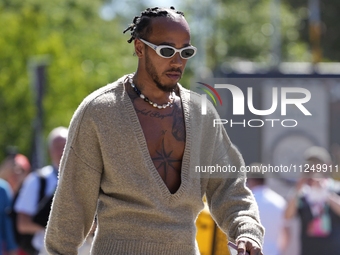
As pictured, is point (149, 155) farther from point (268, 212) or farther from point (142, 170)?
point (268, 212)

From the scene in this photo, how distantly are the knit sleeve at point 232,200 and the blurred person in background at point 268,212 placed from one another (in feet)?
9.42

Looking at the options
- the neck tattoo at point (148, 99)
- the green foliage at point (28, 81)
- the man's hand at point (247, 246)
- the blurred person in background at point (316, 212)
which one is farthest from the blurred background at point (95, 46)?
the man's hand at point (247, 246)

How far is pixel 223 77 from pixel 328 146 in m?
2.27

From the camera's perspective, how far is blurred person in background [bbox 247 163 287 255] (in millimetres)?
5715

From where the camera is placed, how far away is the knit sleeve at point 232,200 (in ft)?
8.26

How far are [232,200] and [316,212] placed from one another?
394 centimetres

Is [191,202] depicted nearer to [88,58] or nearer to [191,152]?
[191,152]

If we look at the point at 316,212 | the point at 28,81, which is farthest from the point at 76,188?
the point at 28,81

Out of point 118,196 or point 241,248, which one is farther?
point 118,196

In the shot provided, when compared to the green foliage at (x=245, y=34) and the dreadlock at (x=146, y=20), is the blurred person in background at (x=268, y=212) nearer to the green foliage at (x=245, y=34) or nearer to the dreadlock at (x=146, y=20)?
the dreadlock at (x=146, y=20)

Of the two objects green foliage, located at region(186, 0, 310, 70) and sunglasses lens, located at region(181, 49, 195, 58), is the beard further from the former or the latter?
green foliage, located at region(186, 0, 310, 70)

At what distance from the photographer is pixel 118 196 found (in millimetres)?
2484

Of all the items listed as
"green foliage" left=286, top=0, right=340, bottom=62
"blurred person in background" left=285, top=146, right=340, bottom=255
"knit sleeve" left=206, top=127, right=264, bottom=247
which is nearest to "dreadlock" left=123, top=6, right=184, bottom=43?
"knit sleeve" left=206, top=127, right=264, bottom=247

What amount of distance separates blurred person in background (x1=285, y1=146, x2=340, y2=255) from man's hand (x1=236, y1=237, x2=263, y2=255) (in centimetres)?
388
